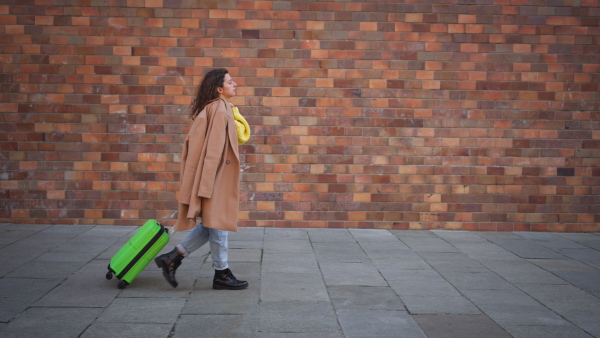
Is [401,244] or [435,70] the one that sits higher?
[435,70]

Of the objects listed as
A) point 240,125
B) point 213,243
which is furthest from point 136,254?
point 240,125

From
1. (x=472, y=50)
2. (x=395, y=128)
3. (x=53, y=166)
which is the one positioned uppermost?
(x=472, y=50)

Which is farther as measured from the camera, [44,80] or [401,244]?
[44,80]

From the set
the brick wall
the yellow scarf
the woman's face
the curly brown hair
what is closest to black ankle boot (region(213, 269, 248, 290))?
the yellow scarf

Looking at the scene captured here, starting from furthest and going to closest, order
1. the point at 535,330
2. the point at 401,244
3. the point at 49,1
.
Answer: the point at 49,1 < the point at 401,244 < the point at 535,330

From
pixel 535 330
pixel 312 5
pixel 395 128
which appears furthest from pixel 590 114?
pixel 535 330

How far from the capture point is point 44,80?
7.79 meters

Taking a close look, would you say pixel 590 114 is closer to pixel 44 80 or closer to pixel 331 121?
pixel 331 121

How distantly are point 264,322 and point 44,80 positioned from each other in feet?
18.3

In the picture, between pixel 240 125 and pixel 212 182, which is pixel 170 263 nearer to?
pixel 212 182

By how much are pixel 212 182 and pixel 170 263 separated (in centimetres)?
82

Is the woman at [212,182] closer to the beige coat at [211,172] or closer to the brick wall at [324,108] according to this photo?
the beige coat at [211,172]

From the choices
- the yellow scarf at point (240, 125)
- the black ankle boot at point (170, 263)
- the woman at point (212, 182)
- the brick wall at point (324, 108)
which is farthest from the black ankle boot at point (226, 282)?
the brick wall at point (324, 108)

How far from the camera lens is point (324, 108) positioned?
792 centimetres
